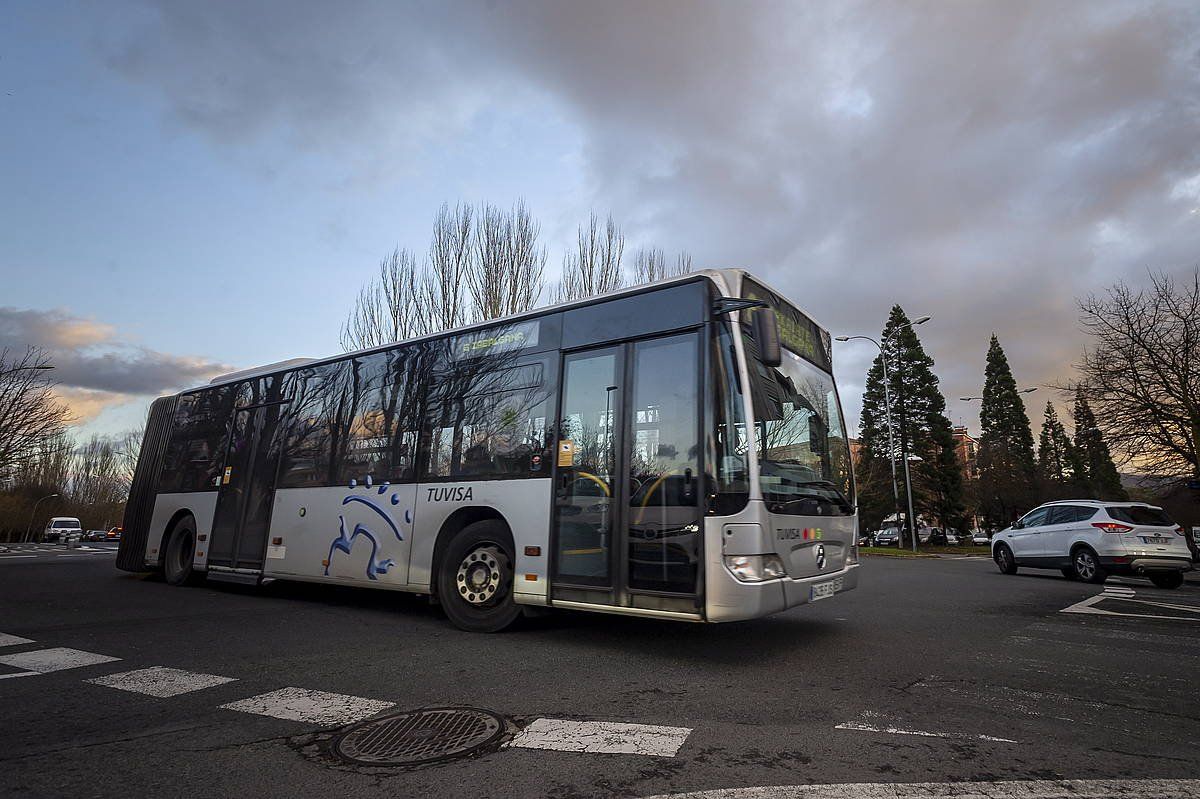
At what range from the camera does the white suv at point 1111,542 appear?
12383 millimetres

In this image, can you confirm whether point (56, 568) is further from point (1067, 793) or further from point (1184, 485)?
point (1184, 485)

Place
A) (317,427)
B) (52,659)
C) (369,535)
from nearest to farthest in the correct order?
1. (52,659)
2. (369,535)
3. (317,427)

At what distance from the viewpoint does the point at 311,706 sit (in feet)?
13.0

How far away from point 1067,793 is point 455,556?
5354mm

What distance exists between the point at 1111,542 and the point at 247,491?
15511 millimetres

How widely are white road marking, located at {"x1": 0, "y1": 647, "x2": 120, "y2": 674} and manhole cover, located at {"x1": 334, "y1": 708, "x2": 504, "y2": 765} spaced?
3147 millimetres

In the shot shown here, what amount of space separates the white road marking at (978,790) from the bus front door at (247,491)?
27.0ft

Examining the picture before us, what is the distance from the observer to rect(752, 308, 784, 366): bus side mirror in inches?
207

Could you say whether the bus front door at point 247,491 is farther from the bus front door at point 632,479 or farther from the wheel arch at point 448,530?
the bus front door at point 632,479

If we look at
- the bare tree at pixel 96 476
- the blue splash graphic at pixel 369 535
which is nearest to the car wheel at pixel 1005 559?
the blue splash graphic at pixel 369 535

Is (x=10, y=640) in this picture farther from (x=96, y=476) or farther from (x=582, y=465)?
(x=96, y=476)

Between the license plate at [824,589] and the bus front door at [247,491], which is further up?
the bus front door at [247,491]

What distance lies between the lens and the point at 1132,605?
926cm

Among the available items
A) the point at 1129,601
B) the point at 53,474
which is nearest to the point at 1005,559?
the point at 1129,601
